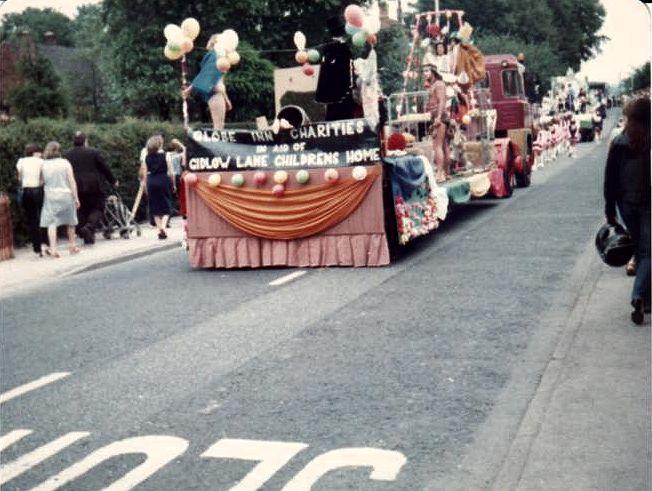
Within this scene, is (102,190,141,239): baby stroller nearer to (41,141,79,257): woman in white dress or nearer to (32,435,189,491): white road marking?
(41,141,79,257): woman in white dress

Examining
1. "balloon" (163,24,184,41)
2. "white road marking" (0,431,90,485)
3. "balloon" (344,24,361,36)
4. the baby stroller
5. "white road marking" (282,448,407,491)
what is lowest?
"white road marking" (282,448,407,491)

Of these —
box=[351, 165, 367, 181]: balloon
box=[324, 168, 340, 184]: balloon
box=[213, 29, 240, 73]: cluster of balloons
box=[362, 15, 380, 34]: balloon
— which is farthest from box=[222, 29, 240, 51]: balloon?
box=[351, 165, 367, 181]: balloon

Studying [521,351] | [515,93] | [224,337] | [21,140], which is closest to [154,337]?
[224,337]

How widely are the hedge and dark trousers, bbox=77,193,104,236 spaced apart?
1071 mm

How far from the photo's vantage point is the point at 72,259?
15.2 metres

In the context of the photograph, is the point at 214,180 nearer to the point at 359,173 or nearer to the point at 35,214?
the point at 359,173

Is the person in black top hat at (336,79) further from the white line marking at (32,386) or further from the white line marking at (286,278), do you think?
the white line marking at (32,386)

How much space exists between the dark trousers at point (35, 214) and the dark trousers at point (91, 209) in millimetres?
1061

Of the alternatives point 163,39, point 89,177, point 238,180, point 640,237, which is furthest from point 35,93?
point 640,237

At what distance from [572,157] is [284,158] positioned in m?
26.1

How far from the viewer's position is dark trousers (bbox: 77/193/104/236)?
1731 cm

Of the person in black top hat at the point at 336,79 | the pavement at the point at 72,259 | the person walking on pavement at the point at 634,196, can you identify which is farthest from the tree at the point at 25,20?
the person walking on pavement at the point at 634,196

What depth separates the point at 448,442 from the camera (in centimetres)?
558

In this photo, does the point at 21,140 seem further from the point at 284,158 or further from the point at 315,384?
the point at 315,384
